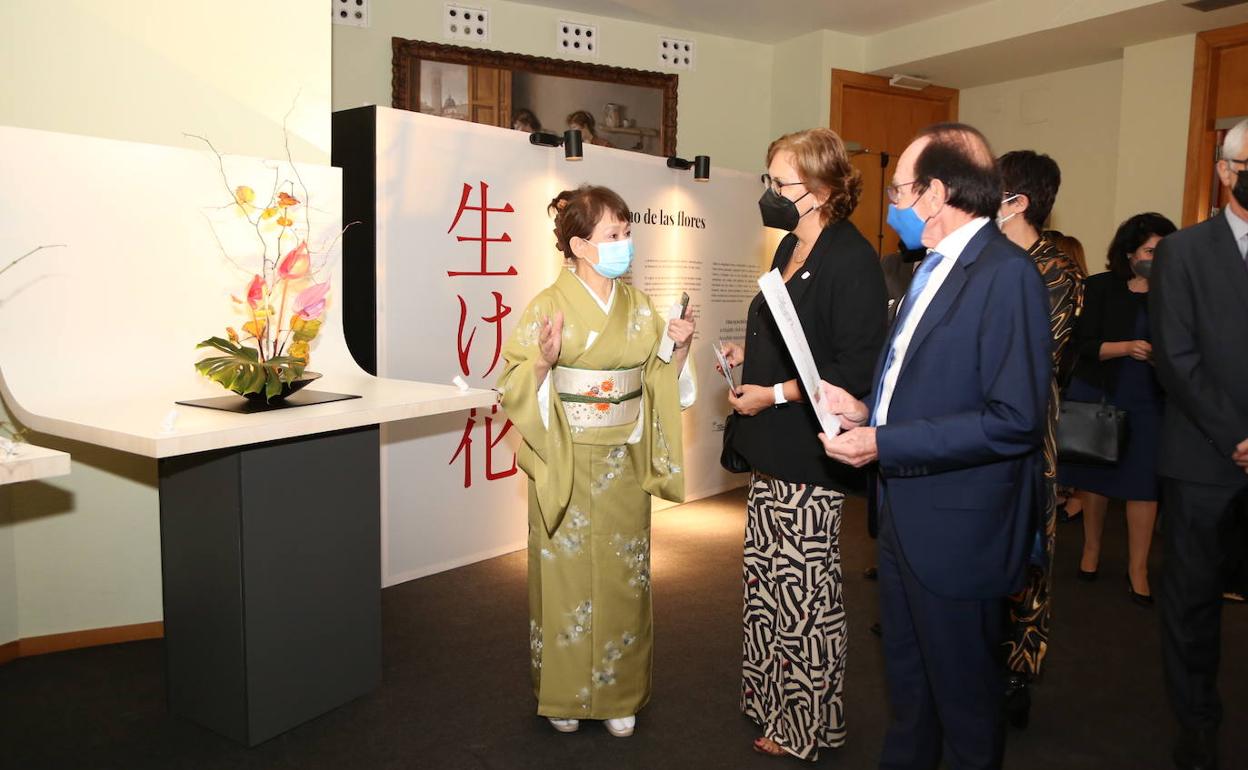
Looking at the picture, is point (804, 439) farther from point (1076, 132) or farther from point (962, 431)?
point (1076, 132)

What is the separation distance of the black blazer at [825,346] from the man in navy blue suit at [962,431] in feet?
1.39

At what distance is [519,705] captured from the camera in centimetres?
276

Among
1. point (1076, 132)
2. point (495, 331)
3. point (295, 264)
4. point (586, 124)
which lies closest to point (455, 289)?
point (495, 331)

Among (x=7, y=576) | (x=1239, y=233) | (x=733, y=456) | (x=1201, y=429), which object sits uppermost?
(x=1239, y=233)

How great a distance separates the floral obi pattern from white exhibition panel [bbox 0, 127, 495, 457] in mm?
255

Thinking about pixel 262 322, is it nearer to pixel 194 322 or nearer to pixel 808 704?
pixel 194 322

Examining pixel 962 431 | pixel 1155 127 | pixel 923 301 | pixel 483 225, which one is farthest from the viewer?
pixel 1155 127

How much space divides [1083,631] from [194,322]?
10.7ft

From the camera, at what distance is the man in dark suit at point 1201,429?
2.16 m

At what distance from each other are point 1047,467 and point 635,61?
4929mm

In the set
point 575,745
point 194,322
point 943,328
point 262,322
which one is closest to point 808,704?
point 575,745

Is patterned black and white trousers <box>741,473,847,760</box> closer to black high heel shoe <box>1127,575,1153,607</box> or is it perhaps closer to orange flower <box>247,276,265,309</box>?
orange flower <box>247,276,265,309</box>

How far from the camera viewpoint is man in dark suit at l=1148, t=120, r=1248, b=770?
2.16 meters

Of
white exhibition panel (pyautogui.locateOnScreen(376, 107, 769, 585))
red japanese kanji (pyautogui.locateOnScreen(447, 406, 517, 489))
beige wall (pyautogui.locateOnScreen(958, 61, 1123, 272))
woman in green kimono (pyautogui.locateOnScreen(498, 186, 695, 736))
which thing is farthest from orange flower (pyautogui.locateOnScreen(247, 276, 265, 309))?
beige wall (pyautogui.locateOnScreen(958, 61, 1123, 272))
